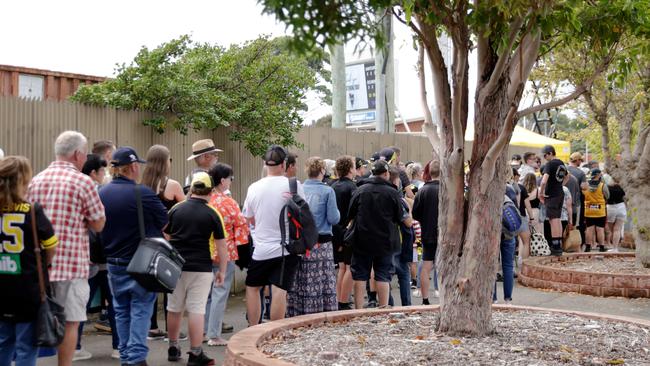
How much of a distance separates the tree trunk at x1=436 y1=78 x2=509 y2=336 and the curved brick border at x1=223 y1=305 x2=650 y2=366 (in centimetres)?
113

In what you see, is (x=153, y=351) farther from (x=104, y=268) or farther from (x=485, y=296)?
(x=485, y=296)

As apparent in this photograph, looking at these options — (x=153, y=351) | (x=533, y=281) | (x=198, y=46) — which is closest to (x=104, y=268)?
(x=153, y=351)

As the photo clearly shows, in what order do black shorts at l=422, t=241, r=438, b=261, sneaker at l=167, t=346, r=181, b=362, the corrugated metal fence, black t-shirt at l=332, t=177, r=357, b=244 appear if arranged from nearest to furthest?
sneaker at l=167, t=346, r=181, b=362 → the corrugated metal fence → black t-shirt at l=332, t=177, r=357, b=244 → black shorts at l=422, t=241, r=438, b=261

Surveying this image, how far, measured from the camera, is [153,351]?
792cm

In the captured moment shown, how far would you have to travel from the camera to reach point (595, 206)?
17062 mm

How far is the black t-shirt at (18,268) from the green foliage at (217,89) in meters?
5.61

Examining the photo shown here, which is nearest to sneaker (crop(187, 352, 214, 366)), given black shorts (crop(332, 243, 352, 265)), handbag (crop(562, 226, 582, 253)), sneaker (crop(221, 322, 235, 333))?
sneaker (crop(221, 322, 235, 333))

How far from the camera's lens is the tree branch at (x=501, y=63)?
5932mm

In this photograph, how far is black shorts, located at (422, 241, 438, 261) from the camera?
408 inches

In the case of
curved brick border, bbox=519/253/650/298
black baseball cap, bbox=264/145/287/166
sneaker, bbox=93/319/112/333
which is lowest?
sneaker, bbox=93/319/112/333

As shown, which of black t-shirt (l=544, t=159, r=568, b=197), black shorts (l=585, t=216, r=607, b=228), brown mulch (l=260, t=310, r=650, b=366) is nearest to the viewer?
brown mulch (l=260, t=310, r=650, b=366)

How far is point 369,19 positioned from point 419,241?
674 cm

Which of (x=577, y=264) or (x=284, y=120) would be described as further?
(x=577, y=264)

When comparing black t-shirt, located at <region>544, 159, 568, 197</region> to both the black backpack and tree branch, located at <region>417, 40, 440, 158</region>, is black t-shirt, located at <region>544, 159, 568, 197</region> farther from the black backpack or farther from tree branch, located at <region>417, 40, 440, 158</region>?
tree branch, located at <region>417, 40, 440, 158</region>
